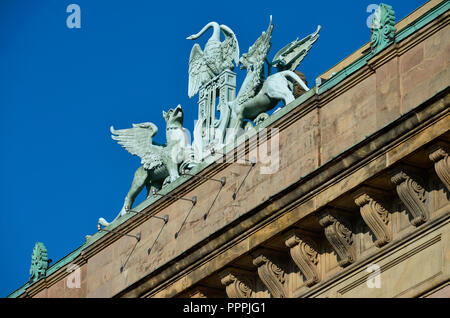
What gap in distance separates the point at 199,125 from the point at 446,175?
9.62 m

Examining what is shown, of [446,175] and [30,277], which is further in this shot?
[30,277]

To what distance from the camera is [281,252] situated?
38.5 m

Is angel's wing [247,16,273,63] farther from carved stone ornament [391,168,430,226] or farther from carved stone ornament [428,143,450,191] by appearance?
carved stone ornament [428,143,450,191]

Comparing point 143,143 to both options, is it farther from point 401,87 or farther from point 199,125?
point 401,87

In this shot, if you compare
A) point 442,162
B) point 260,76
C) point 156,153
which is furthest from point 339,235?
point 156,153

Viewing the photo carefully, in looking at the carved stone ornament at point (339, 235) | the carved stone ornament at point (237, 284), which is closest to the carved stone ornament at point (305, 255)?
the carved stone ornament at point (339, 235)

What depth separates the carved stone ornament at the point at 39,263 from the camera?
150 ft

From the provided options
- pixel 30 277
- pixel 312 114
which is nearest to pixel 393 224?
pixel 312 114

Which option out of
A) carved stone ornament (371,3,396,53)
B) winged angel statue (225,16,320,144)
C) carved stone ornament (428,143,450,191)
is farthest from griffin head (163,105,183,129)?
carved stone ornament (428,143,450,191)

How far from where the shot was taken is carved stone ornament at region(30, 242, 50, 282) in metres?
45.7

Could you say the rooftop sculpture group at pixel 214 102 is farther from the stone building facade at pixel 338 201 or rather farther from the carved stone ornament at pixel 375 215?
the carved stone ornament at pixel 375 215

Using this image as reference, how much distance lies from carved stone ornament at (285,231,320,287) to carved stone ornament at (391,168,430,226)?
2.68m

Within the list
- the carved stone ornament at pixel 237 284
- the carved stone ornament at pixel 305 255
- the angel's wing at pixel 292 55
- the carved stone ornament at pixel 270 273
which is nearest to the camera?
the carved stone ornament at pixel 305 255

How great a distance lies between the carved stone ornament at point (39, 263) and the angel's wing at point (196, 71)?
5022 millimetres
